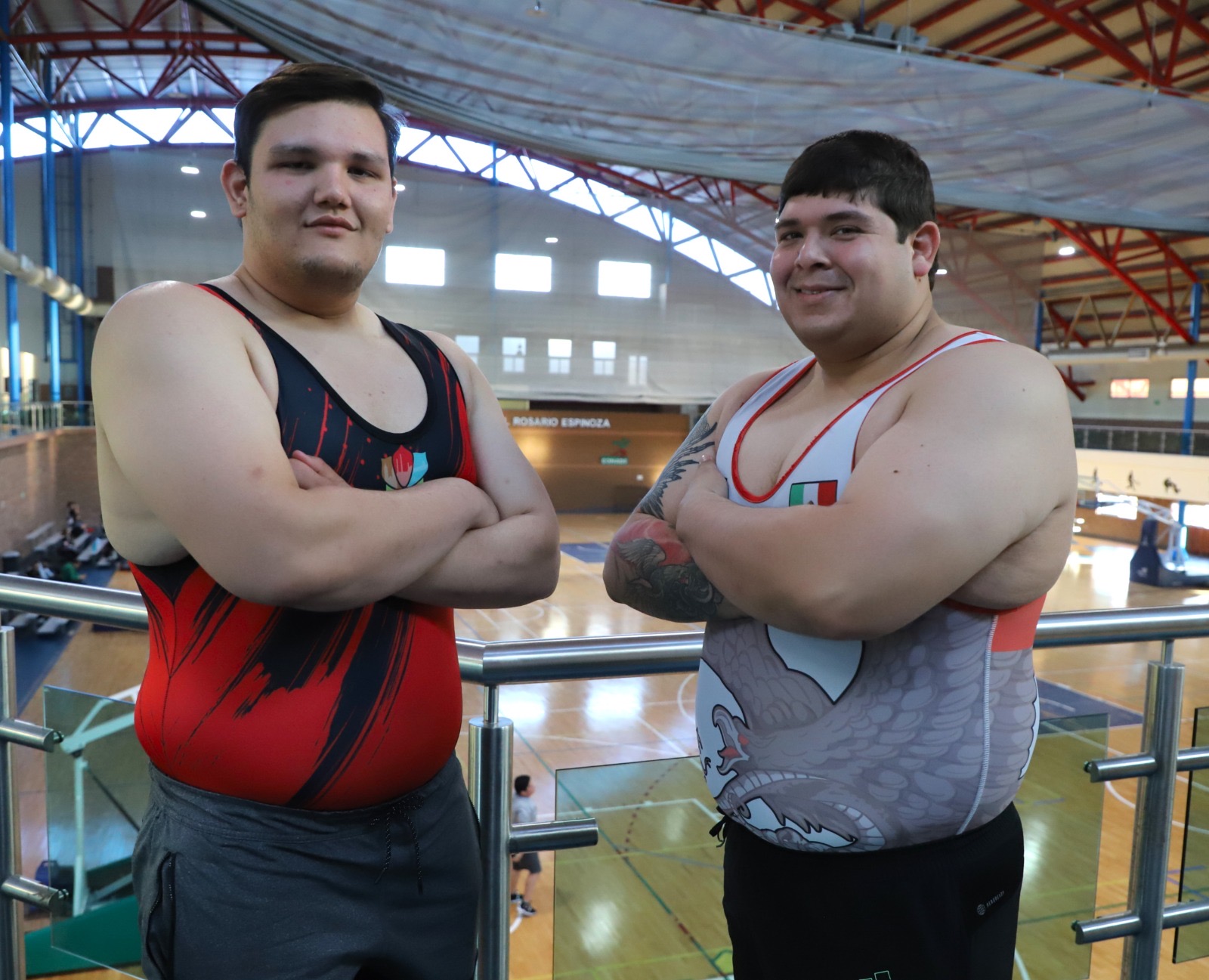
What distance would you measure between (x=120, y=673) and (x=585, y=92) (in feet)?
28.7

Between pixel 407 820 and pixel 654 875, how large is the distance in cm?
58

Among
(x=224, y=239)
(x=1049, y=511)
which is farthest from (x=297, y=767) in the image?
(x=224, y=239)

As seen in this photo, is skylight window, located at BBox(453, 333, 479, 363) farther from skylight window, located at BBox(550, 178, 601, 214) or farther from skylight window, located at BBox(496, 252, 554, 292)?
skylight window, located at BBox(550, 178, 601, 214)

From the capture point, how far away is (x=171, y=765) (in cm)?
106

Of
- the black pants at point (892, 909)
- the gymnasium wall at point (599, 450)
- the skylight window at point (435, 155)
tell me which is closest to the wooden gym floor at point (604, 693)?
the black pants at point (892, 909)

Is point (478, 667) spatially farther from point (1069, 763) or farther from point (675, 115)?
point (675, 115)

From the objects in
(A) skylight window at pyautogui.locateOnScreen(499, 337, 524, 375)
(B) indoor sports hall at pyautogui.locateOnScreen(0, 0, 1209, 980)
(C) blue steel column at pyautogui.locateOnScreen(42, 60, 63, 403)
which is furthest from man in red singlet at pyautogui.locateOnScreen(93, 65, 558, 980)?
(A) skylight window at pyautogui.locateOnScreen(499, 337, 524, 375)

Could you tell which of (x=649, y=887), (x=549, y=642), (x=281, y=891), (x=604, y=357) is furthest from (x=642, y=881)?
(x=604, y=357)

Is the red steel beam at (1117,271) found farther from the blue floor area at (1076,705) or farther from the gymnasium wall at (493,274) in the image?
the blue floor area at (1076,705)

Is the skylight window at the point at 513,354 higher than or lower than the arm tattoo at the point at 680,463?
higher

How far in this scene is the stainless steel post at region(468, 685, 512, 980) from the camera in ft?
4.53

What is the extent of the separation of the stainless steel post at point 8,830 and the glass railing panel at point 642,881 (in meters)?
0.96

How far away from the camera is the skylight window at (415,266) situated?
60.0 feet

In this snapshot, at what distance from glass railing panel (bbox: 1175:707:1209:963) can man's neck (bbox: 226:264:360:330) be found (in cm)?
185
